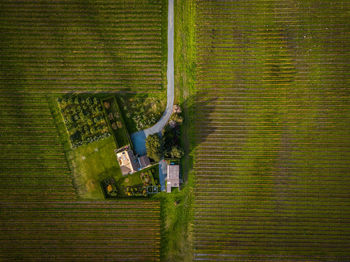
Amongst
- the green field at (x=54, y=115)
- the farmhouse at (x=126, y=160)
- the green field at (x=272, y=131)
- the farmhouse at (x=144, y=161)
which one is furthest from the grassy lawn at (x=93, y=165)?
the green field at (x=272, y=131)

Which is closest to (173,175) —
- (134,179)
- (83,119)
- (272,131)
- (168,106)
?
(134,179)

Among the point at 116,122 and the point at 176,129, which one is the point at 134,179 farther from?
the point at 176,129

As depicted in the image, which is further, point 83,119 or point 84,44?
point 84,44

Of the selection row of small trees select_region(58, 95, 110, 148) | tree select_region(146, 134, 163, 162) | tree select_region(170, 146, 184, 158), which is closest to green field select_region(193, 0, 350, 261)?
tree select_region(170, 146, 184, 158)

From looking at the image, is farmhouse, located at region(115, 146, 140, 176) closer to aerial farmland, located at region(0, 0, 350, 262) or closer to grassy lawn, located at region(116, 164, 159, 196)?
aerial farmland, located at region(0, 0, 350, 262)

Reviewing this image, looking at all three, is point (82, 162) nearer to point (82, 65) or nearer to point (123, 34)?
point (82, 65)

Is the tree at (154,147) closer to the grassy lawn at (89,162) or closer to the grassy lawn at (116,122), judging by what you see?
the grassy lawn at (116,122)

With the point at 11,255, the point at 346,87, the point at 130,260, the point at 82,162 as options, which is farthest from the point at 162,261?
the point at 346,87
